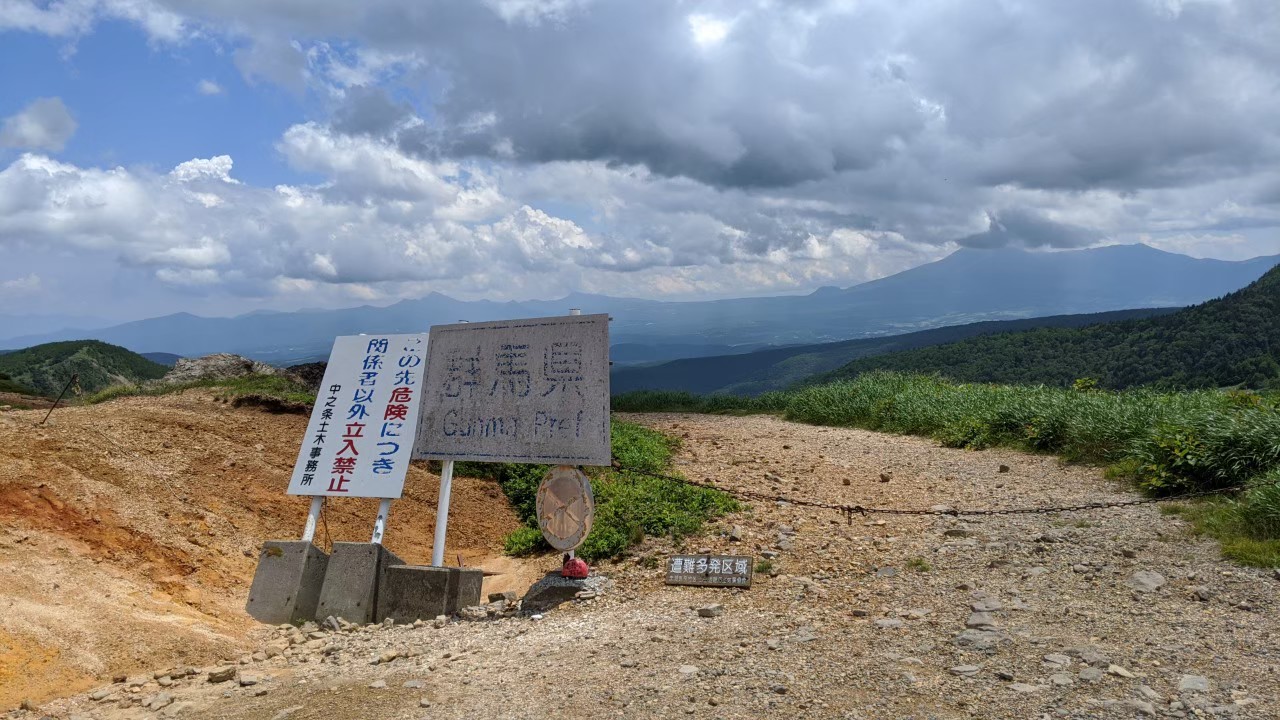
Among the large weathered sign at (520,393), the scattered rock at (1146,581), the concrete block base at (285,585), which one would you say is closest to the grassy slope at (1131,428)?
the scattered rock at (1146,581)

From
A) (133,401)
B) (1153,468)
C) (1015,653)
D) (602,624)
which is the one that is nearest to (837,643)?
(1015,653)

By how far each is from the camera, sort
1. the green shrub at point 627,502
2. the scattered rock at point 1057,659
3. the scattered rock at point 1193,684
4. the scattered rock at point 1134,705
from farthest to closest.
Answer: the green shrub at point 627,502, the scattered rock at point 1057,659, the scattered rock at point 1193,684, the scattered rock at point 1134,705

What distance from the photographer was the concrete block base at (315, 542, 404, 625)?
707 cm

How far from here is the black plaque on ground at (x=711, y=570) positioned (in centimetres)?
664

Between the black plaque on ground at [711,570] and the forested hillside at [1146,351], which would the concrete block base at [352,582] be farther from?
the forested hillside at [1146,351]

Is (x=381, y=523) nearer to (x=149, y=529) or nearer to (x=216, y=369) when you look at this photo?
A: (x=149, y=529)

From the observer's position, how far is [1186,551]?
655 centimetres

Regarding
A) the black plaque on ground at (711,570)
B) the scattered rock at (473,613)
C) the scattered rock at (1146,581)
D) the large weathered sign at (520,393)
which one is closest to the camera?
the scattered rock at (1146,581)

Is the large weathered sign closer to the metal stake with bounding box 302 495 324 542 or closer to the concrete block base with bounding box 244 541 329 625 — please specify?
the metal stake with bounding box 302 495 324 542

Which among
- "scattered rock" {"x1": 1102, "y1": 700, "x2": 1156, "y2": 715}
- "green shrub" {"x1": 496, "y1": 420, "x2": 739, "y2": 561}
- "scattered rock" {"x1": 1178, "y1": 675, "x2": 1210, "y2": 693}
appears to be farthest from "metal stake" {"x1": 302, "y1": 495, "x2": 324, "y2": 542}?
"scattered rock" {"x1": 1178, "y1": 675, "x2": 1210, "y2": 693}

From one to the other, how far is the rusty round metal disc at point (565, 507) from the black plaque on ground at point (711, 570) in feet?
2.87

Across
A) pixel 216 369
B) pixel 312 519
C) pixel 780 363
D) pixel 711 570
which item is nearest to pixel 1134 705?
pixel 711 570

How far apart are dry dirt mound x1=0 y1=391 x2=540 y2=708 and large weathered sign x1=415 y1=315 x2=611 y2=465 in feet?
5.25

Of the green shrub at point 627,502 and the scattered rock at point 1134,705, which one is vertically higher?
the green shrub at point 627,502
